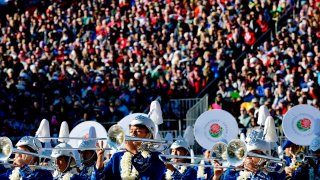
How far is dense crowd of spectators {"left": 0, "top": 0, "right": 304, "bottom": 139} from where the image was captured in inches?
927

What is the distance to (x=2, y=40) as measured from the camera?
30.7 metres

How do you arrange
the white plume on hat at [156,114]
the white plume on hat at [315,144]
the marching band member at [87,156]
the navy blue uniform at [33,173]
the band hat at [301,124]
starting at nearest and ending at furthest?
1. the white plume on hat at [315,144]
2. the navy blue uniform at [33,173]
3. the marching band member at [87,156]
4. the white plume on hat at [156,114]
5. the band hat at [301,124]

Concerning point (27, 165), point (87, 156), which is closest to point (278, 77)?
point (87, 156)

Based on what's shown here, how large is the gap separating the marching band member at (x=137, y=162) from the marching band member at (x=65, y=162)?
1703 millimetres

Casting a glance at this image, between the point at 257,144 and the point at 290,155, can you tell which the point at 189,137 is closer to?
the point at 290,155

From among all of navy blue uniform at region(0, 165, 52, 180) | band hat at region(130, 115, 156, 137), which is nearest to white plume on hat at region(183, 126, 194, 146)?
navy blue uniform at region(0, 165, 52, 180)

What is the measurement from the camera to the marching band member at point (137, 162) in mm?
13883

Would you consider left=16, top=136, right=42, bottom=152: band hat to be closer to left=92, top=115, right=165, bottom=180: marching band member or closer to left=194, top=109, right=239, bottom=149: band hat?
left=92, top=115, right=165, bottom=180: marching band member

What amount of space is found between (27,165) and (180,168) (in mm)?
2401

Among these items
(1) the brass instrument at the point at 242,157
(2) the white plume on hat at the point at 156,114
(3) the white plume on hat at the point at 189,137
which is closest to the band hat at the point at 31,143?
(2) the white plume on hat at the point at 156,114

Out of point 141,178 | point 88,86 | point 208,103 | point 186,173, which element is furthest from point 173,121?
point 141,178

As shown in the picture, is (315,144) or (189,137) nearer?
(315,144)

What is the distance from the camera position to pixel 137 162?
1384 cm

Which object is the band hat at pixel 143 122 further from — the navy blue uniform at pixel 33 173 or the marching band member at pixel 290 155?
the marching band member at pixel 290 155
